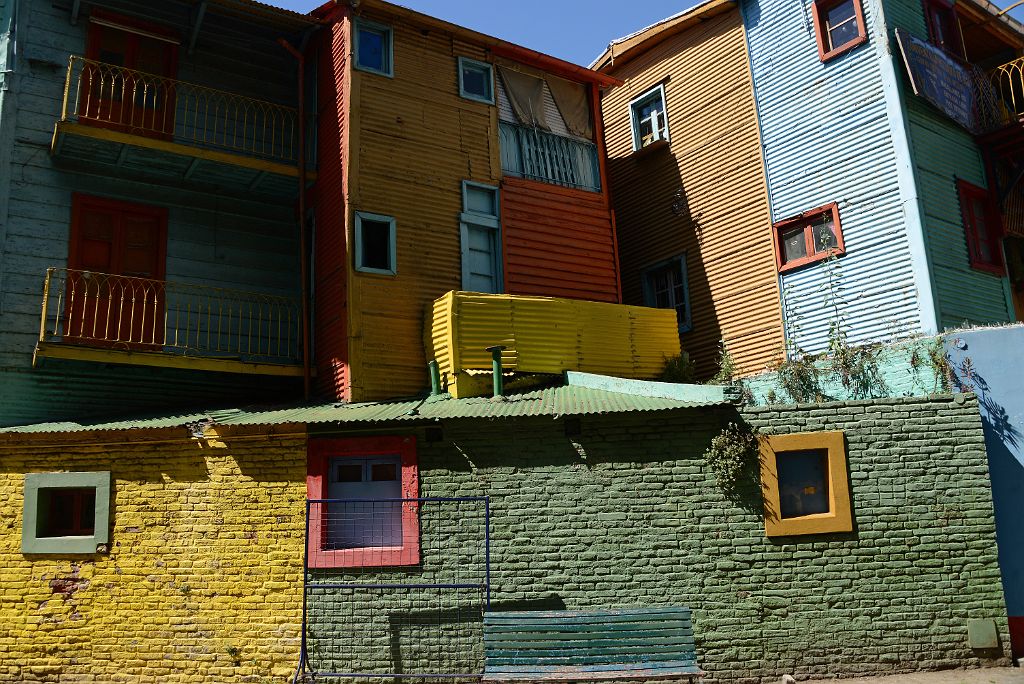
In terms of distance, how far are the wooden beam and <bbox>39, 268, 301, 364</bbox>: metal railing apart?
0.17 meters

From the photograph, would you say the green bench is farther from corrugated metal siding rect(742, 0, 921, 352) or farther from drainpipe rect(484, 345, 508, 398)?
corrugated metal siding rect(742, 0, 921, 352)

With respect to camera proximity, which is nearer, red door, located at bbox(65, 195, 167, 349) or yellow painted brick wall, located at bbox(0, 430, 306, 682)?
yellow painted brick wall, located at bbox(0, 430, 306, 682)

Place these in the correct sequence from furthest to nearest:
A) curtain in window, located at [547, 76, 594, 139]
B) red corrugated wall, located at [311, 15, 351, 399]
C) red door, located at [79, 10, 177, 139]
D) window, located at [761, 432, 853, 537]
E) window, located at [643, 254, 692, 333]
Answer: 1. window, located at [643, 254, 692, 333]
2. curtain in window, located at [547, 76, 594, 139]
3. red door, located at [79, 10, 177, 139]
4. red corrugated wall, located at [311, 15, 351, 399]
5. window, located at [761, 432, 853, 537]

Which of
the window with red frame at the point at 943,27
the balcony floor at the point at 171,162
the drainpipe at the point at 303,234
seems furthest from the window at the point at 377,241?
the window with red frame at the point at 943,27

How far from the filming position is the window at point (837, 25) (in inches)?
555

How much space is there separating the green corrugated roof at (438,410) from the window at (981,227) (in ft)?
22.4

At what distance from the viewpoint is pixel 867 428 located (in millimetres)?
10273

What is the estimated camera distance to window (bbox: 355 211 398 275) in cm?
1345

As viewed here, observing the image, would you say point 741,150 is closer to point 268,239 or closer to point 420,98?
point 420,98

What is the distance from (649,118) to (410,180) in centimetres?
670

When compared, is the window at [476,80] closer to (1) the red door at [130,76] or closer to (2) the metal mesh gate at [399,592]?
(1) the red door at [130,76]

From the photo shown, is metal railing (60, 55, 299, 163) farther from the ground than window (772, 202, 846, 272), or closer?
farther from the ground

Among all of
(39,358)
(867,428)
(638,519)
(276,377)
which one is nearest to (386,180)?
(276,377)

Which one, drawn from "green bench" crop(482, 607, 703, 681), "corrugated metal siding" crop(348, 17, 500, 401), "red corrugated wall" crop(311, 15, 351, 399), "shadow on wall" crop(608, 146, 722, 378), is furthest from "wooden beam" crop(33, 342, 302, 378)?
"shadow on wall" crop(608, 146, 722, 378)
